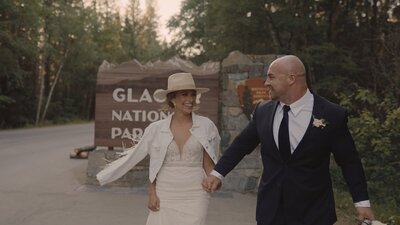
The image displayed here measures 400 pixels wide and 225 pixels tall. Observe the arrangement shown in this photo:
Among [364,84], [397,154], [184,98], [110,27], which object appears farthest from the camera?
[110,27]

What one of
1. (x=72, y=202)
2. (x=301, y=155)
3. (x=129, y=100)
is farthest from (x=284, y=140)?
(x=129, y=100)

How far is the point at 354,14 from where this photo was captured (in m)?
22.5

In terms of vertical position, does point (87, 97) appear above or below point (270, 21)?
below

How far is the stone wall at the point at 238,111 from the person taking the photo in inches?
362

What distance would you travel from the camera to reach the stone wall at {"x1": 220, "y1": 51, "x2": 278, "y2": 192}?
362 inches

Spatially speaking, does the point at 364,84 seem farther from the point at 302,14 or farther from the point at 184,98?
the point at 184,98

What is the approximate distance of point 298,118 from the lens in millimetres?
3391

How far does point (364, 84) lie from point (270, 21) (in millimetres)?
4709

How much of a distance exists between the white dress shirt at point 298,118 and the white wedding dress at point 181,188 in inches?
37.7

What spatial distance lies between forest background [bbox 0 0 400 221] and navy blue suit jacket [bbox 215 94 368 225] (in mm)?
3358

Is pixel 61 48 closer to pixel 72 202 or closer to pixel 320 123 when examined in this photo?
pixel 72 202

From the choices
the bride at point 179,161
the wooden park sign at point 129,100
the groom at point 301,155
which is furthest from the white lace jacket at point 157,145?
the wooden park sign at point 129,100

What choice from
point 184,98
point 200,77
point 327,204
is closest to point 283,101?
point 327,204

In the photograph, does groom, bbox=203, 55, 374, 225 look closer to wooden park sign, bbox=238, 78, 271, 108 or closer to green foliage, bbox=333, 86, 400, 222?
green foliage, bbox=333, 86, 400, 222
